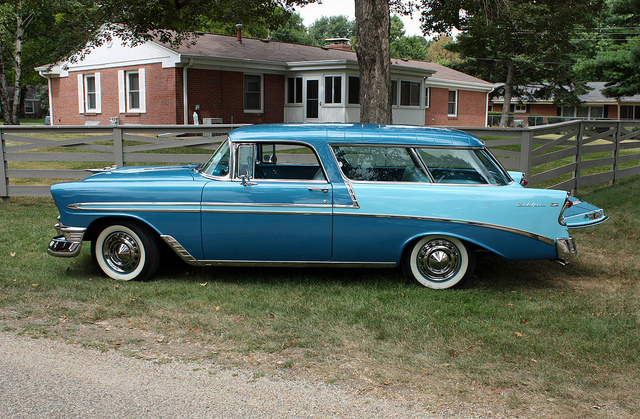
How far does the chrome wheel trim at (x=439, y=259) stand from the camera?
A: 5812 millimetres

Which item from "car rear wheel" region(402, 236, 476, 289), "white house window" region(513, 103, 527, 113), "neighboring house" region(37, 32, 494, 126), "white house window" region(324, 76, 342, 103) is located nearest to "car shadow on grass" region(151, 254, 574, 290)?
"car rear wheel" region(402, 236, 476, 289)

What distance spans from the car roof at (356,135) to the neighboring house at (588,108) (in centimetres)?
4813

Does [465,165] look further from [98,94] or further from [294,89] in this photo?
[98,94]

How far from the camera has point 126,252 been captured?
6.00 metres

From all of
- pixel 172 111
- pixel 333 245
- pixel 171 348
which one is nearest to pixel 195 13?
pixel 172 111

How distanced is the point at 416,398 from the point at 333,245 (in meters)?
2.31

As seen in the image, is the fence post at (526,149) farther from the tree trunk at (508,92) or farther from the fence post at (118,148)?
the tree trunk at (508,92)

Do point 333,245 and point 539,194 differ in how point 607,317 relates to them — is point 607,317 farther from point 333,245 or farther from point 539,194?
point 333,245

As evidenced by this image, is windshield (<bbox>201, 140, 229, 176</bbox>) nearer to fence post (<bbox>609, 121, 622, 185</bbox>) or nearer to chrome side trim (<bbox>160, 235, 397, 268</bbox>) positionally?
chrome side trim (<bbox>160, 235, 397, 268</bbox>)

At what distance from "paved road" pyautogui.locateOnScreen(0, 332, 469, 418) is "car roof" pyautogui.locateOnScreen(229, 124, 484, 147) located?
2.55 metres

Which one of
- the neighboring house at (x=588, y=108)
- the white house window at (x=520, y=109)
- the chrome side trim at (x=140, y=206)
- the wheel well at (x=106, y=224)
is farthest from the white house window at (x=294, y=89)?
the white house window at (x=520, y=109)

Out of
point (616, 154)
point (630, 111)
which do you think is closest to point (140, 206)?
point (616, 154)

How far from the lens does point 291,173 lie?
21.8ft

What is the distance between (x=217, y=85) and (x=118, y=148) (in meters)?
13.9
